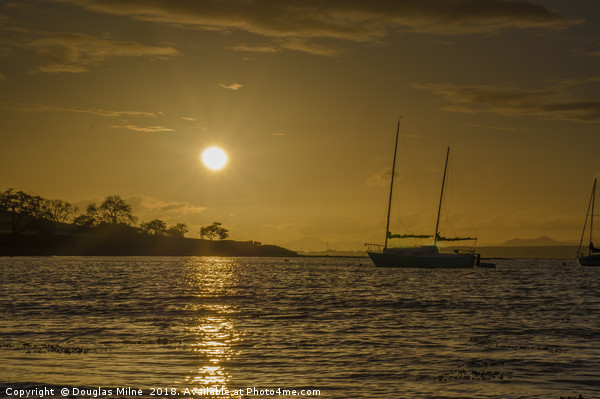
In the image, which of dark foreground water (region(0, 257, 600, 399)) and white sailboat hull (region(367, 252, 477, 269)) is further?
white sailboat hull (region(367, 252, 477, 269))

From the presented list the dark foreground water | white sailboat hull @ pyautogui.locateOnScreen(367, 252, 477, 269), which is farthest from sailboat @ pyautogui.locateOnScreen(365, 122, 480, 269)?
the dark foreground water

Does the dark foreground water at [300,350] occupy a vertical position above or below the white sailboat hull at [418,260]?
below

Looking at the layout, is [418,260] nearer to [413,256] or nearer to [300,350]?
[413,256]

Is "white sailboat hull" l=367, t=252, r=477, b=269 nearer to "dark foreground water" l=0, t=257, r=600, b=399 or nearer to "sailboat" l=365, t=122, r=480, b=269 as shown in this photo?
"sailboat" l=365, t=122, r=480, b=269

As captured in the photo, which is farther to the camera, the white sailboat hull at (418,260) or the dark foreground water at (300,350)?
the white sailboat hull at (418,260)

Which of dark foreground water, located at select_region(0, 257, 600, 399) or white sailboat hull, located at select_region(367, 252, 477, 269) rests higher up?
white sailboat hull, located at select_region(367, 252, 477, 269)

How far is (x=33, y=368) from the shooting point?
24656mm

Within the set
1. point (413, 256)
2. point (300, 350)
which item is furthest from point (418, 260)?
point (300, 350)

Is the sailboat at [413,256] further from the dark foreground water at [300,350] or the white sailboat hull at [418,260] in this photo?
the dark foreground water at [300,350]

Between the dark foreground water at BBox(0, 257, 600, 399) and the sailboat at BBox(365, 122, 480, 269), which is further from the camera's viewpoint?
the sailboat at BBox(365, 122, 480, 269)

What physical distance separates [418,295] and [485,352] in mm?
38806

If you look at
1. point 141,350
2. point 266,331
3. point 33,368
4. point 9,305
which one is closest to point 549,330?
point 266,331

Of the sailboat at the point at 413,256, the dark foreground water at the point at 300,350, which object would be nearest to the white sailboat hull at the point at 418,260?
the sailboat at the point at 413,256

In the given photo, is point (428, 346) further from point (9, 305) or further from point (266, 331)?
point (9, 305)
